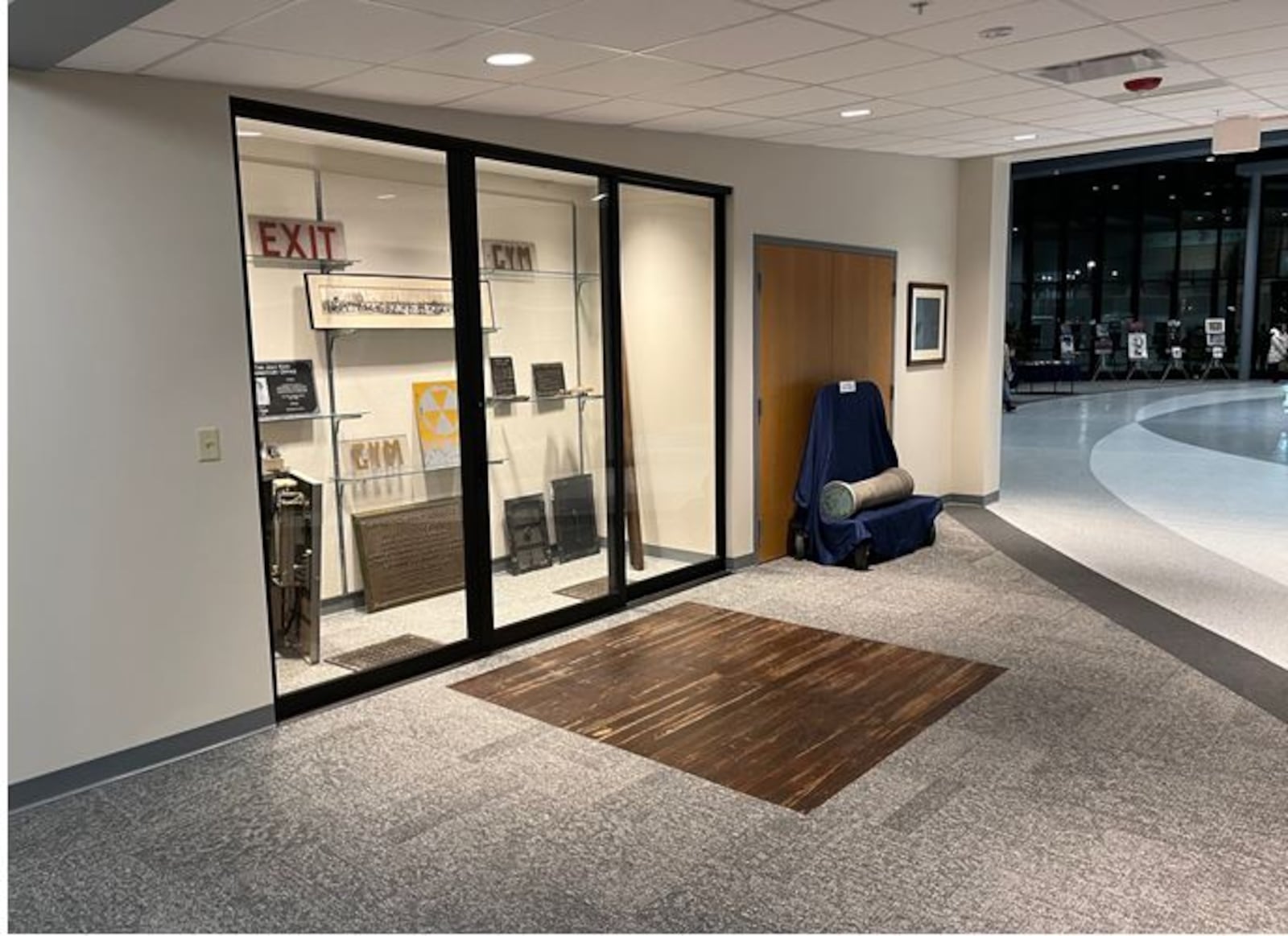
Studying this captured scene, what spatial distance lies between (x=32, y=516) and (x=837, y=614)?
141 inches

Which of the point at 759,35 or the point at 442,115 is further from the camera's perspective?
the point at 442,115

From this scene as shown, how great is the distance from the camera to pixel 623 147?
487 cm

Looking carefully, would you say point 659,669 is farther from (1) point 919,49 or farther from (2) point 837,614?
(1) point 919,49

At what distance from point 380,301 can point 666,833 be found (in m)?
3.04

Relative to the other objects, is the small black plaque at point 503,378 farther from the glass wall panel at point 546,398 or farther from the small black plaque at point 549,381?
the small black plaque at point 549,381

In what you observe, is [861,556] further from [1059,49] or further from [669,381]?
[1059,49]

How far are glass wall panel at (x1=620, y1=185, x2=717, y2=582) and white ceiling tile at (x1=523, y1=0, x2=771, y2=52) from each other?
210 centimetres

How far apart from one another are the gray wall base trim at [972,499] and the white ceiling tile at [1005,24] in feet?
15.2

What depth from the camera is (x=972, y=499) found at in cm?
768

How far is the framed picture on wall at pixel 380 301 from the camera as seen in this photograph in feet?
15.1

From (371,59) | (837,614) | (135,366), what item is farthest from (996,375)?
(135,366)

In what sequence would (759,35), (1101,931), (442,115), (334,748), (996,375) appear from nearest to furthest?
(1101,931) → (759,35) → (334,748) → (442,115) → (996,375)

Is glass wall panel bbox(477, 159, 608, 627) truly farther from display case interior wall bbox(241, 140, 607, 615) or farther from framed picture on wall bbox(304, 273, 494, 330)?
framed picture on wall bbox(304, 273, 494, 330)

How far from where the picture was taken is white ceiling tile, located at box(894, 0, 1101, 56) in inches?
123
